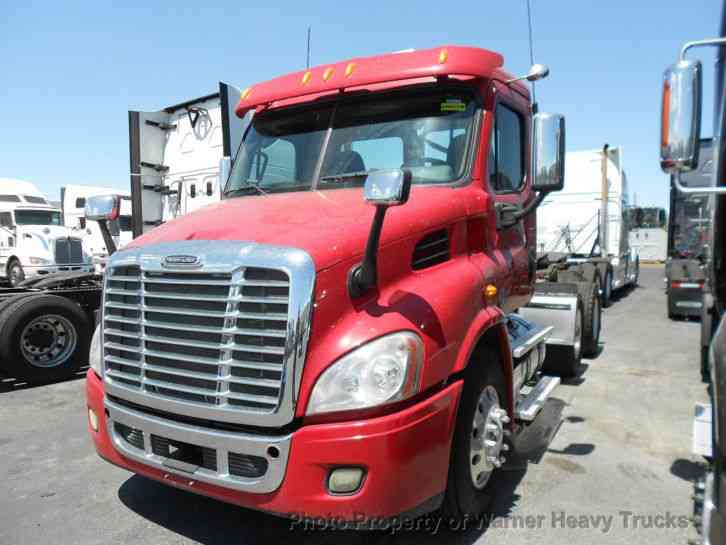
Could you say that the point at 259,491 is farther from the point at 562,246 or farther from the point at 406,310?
the point at 562,246

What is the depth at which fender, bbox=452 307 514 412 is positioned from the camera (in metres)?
2.66

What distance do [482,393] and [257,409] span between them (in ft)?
4.36

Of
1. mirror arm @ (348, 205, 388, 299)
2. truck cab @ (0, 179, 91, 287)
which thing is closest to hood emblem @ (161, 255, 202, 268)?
mirror arm @ (348, 205, 388, 299)

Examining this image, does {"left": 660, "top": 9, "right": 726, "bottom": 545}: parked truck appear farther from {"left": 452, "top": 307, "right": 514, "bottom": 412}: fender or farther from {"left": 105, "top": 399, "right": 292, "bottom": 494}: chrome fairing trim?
{"left": 105, "top": 399, "right": 292, "bottom": 494}: chrome fairing trim

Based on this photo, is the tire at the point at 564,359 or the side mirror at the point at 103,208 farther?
the tire at the point at 564,359

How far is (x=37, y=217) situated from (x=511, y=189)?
1576 centimetres

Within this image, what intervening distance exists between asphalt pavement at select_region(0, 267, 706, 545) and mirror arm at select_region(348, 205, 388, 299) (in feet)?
4.87

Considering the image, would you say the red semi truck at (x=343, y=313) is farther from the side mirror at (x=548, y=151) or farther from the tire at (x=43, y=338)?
the tire at (x=43, y=338)

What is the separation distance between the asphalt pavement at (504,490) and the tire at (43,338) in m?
0.49

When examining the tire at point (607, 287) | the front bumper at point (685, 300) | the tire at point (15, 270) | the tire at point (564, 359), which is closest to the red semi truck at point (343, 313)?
the tire at point (564, 359)

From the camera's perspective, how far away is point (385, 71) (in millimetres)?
3475

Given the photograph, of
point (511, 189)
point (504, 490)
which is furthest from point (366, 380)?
point (511, 189)

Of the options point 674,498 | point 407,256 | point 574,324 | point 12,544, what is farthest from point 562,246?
point 12,544

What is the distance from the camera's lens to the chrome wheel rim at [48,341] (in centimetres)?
613
